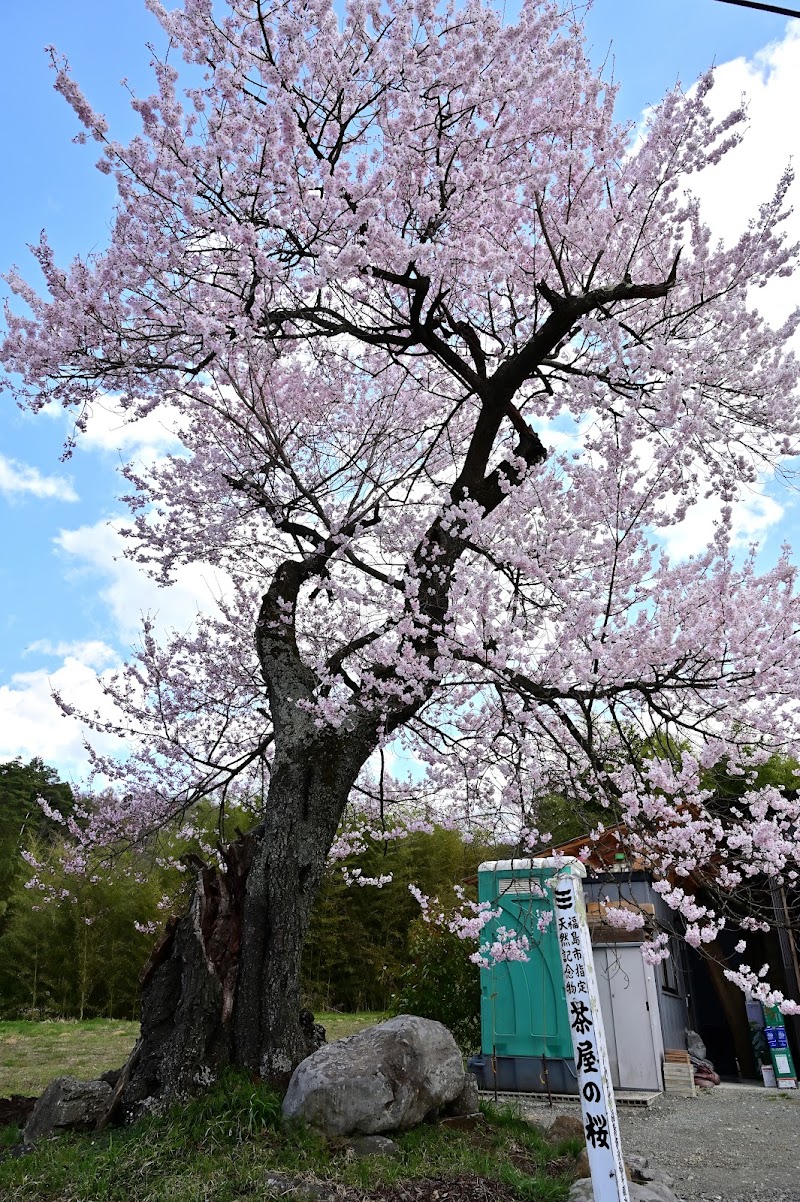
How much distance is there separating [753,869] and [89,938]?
401 inches

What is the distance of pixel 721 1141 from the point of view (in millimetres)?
5293

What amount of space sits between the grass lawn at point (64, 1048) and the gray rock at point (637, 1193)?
3.78 meters

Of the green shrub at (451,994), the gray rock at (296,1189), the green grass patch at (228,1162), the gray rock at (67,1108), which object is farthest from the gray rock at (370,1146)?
the green shrub at (451,994)

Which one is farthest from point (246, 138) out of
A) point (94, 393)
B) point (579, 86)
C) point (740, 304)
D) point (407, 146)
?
point (740, 304)

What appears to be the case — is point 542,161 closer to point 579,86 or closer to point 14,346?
point 579,86

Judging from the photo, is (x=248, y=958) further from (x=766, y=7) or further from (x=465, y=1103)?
(x=766, y=7)

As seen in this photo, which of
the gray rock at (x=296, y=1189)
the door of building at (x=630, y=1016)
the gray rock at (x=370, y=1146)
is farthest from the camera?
the door of building at (x=630, y=1016)

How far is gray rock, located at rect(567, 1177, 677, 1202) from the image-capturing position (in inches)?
136

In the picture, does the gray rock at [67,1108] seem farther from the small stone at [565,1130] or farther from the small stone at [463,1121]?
the small stone at [565,1130]

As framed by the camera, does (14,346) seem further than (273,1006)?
Yes

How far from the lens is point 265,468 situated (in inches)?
199

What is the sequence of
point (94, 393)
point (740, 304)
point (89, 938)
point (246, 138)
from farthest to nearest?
point (89, 938)
point (740, 304)
point (94, 393)
point (246, 138)

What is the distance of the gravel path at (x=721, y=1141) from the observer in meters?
4.25

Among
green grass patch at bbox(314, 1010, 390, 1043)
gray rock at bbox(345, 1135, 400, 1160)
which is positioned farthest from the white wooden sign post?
green grass patch at bbox(314, 1010, 390, 1043)
